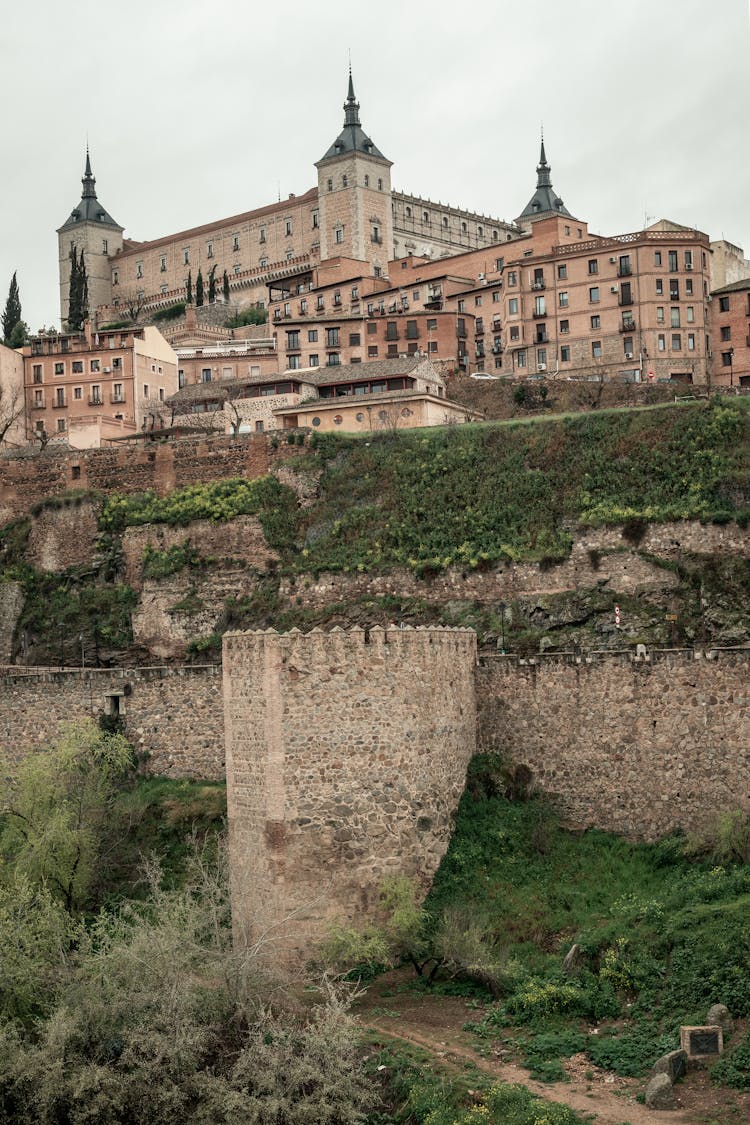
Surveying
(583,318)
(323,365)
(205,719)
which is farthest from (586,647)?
(323,365)

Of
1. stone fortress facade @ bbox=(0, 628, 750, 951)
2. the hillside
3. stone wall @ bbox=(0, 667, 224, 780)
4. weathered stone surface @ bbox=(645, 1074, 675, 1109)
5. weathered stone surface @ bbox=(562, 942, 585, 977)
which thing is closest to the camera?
weathered stone surface @ bbox=(645, 1074, 675, 1109)

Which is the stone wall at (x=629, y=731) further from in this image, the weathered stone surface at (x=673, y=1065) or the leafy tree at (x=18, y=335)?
the leafy tree at (x=18, y=335)

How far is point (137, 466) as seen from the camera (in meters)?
60.4

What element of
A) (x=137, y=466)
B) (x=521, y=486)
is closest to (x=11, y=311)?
(x=137, y=466)

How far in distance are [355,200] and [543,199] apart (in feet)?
55.4

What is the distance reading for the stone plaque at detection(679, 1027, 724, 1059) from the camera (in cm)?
2252

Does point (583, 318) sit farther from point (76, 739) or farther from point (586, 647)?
point (76, 739)

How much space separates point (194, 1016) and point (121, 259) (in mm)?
110697

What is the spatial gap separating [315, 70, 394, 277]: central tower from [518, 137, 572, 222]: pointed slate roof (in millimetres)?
12253

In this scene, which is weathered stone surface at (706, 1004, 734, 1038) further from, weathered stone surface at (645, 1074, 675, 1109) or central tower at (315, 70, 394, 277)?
central tower at (315, 70, 394, 277)

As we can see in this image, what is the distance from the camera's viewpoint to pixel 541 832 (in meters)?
30.0

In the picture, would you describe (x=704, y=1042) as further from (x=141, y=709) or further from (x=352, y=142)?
(x=352, y=142)

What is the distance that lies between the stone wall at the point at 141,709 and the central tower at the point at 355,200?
6957 centimetres

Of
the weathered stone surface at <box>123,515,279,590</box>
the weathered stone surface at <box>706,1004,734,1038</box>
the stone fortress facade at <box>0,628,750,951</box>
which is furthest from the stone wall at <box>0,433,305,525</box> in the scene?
the weathered stone surface at <box>706,1004,734,1038</box>
